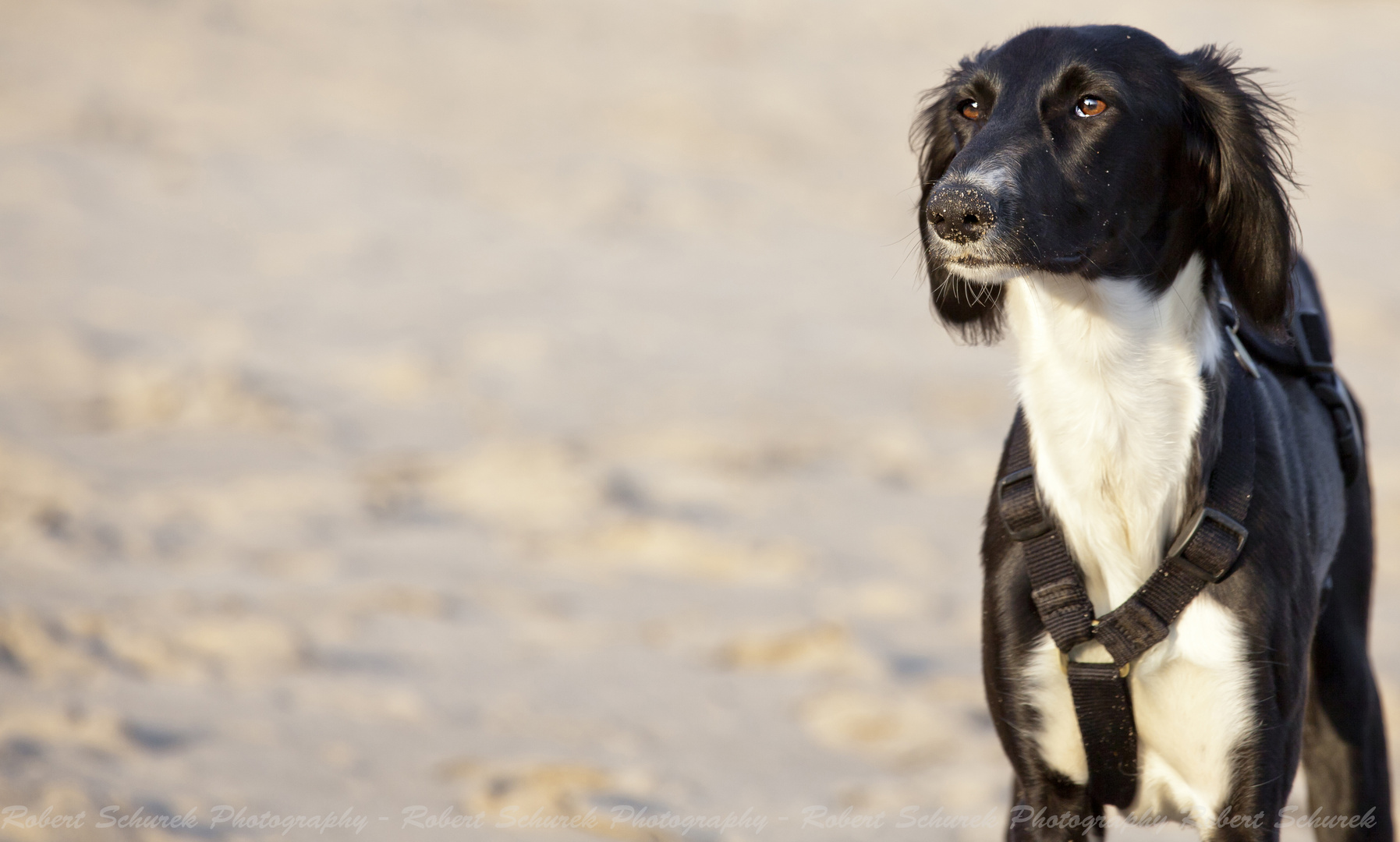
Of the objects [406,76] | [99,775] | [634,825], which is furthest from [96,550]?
[406,76]

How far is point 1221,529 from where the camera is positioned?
7.40 feet

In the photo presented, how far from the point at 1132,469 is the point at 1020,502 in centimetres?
19

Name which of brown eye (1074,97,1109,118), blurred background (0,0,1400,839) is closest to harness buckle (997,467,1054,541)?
brown eye (1074,97,1109,118)

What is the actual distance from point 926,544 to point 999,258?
341 cm

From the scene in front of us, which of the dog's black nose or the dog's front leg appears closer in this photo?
the dog's black nose

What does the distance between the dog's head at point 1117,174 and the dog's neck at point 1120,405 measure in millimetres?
59

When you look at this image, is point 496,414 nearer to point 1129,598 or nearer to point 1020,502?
point 1020,502

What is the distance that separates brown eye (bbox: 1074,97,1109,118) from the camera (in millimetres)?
2264

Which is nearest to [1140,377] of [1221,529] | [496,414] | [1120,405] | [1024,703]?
[1120,405]

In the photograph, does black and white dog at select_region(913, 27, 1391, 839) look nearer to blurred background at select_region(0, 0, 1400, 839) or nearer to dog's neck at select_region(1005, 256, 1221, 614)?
dog's neck at select_region(1005, 256, 1221, 614)

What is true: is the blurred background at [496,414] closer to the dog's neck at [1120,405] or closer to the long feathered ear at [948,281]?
the long feathered ear at [948,281]

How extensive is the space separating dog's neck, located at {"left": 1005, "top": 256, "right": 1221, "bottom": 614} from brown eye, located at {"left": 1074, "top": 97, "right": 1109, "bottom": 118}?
26cm

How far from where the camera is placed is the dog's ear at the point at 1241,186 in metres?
2.25

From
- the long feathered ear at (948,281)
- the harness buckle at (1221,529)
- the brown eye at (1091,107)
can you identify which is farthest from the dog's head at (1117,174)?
the harness buckle at (1221,529)
